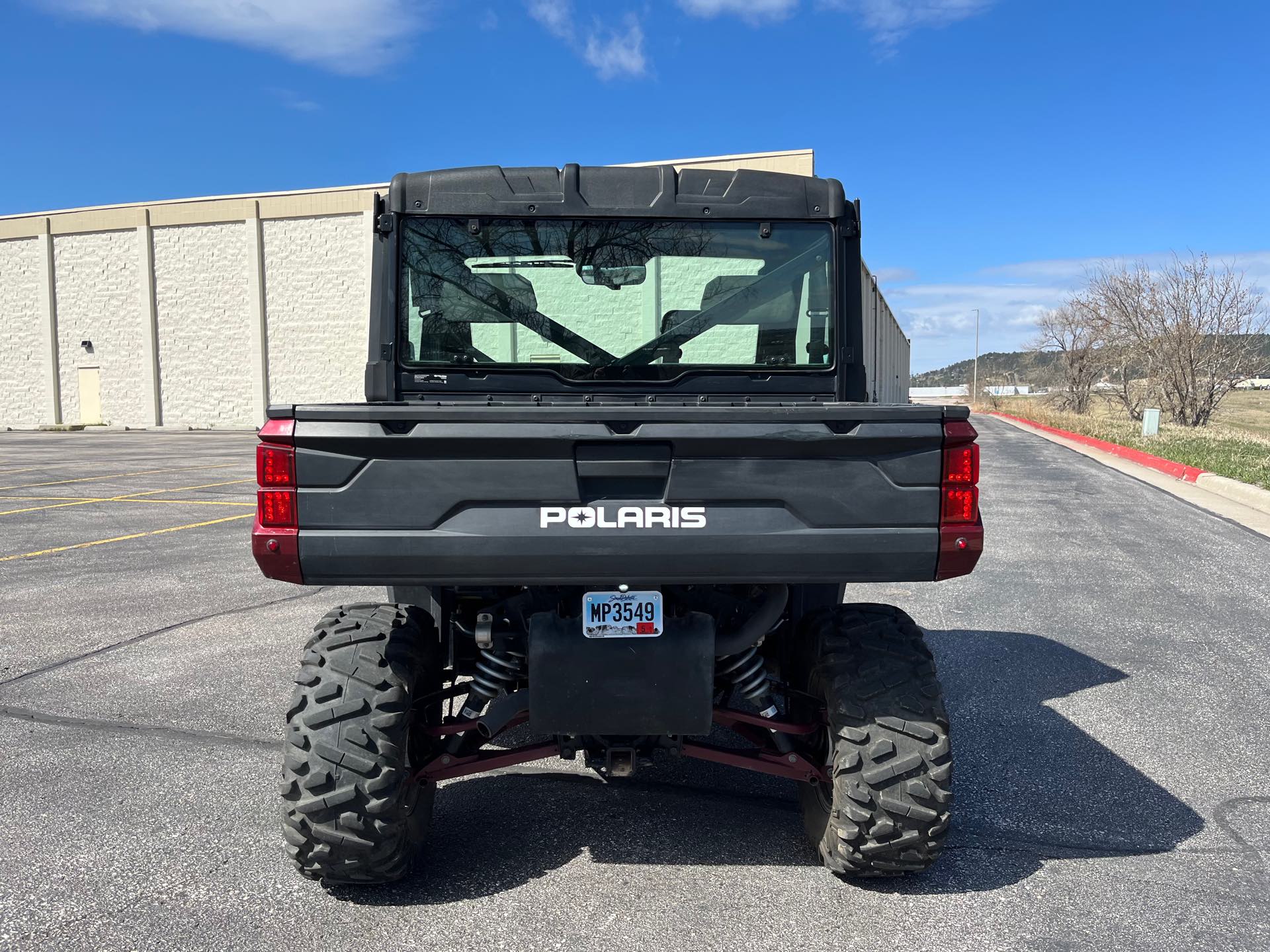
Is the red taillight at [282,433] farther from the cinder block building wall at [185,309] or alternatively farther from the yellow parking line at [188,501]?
the cinder block building wall at [185,309]

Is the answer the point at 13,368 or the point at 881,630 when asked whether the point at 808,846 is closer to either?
the point at 881,630

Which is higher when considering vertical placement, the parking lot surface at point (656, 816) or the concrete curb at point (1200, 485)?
the concrete curb at point (1200, 485)

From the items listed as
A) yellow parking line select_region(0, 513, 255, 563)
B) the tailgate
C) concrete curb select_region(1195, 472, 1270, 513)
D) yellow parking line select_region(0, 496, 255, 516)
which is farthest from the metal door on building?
the tailgate

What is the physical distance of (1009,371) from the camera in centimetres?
12256

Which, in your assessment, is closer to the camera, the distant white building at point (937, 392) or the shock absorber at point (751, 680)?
the shock absorber at point (751, 680)

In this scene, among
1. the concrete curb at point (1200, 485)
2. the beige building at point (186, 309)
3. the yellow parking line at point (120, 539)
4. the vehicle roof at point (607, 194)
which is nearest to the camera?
the vehicle roof at point (607, 194)

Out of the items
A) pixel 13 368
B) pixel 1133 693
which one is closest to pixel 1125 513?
pixel 1133 693

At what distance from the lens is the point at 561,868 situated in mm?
3562

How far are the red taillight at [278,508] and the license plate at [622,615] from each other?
0.94 m

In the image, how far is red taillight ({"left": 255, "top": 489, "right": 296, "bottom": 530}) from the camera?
10.1 feet

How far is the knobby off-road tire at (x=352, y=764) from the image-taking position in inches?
126

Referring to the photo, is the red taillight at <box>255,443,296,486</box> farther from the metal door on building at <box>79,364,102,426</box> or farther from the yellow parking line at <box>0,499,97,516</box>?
the metal door on building at <box>79,364,102,426</box>

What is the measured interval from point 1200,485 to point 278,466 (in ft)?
56.6

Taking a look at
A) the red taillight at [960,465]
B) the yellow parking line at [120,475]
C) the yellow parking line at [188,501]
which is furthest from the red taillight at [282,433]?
the yellow parking line at [120,475]
